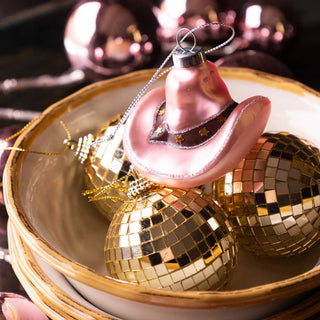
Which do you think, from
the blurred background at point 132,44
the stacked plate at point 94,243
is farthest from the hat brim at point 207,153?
the blurred background at point 132,44

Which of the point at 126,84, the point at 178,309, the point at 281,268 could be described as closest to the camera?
the point at 178,309

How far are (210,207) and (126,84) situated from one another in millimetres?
263

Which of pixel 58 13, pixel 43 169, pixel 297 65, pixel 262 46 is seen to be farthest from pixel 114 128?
pixel 58 13

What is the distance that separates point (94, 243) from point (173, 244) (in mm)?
166

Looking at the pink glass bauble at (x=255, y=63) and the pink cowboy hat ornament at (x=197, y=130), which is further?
the pink glass bauble at (x=255, y=63)

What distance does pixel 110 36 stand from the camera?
906 mm

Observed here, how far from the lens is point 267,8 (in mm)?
992

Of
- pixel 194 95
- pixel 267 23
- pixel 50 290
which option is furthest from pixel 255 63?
pixel 50 290

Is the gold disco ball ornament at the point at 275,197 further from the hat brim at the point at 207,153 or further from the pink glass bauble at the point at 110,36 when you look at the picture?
the pink glass bauble at the point at 110,36

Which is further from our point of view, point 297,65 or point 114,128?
point 297,65

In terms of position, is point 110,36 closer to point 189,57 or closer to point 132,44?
point 132,44

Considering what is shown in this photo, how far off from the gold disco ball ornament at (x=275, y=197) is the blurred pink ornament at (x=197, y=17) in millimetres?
471

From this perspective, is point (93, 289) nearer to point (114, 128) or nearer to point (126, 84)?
point (114, 128)

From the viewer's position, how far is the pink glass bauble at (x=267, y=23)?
3.22ft
